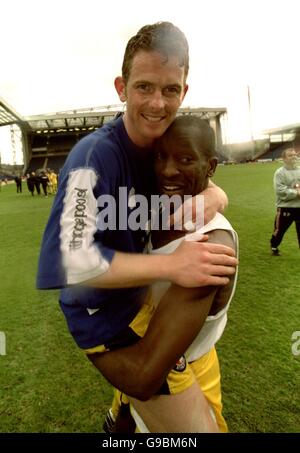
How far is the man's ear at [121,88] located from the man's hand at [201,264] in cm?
83

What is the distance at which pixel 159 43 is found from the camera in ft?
5.11

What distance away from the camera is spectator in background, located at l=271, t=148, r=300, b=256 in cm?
675

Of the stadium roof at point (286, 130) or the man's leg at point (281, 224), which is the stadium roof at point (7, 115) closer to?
the man's leg at point (281, 224)

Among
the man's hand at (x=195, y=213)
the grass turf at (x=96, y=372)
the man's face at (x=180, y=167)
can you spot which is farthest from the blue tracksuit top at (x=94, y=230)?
the grass turf at (x=96, y=372)

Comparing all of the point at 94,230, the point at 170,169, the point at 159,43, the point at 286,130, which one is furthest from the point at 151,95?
the point at 286,130

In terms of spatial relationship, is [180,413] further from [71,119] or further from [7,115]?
[71,119]

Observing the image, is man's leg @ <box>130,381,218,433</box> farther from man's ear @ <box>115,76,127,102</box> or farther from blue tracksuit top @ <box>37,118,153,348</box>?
man's ear @ <box>115,76,127,102</box>

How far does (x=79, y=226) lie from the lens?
1353 millimetres

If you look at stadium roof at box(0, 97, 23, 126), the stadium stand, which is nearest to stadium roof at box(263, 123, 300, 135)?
the stadium stand

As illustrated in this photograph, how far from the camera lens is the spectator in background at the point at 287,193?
6.75 meters

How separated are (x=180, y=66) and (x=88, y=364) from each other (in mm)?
2954

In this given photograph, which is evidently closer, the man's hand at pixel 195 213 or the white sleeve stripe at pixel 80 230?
the white sleeve stripe at pixel 80 230
